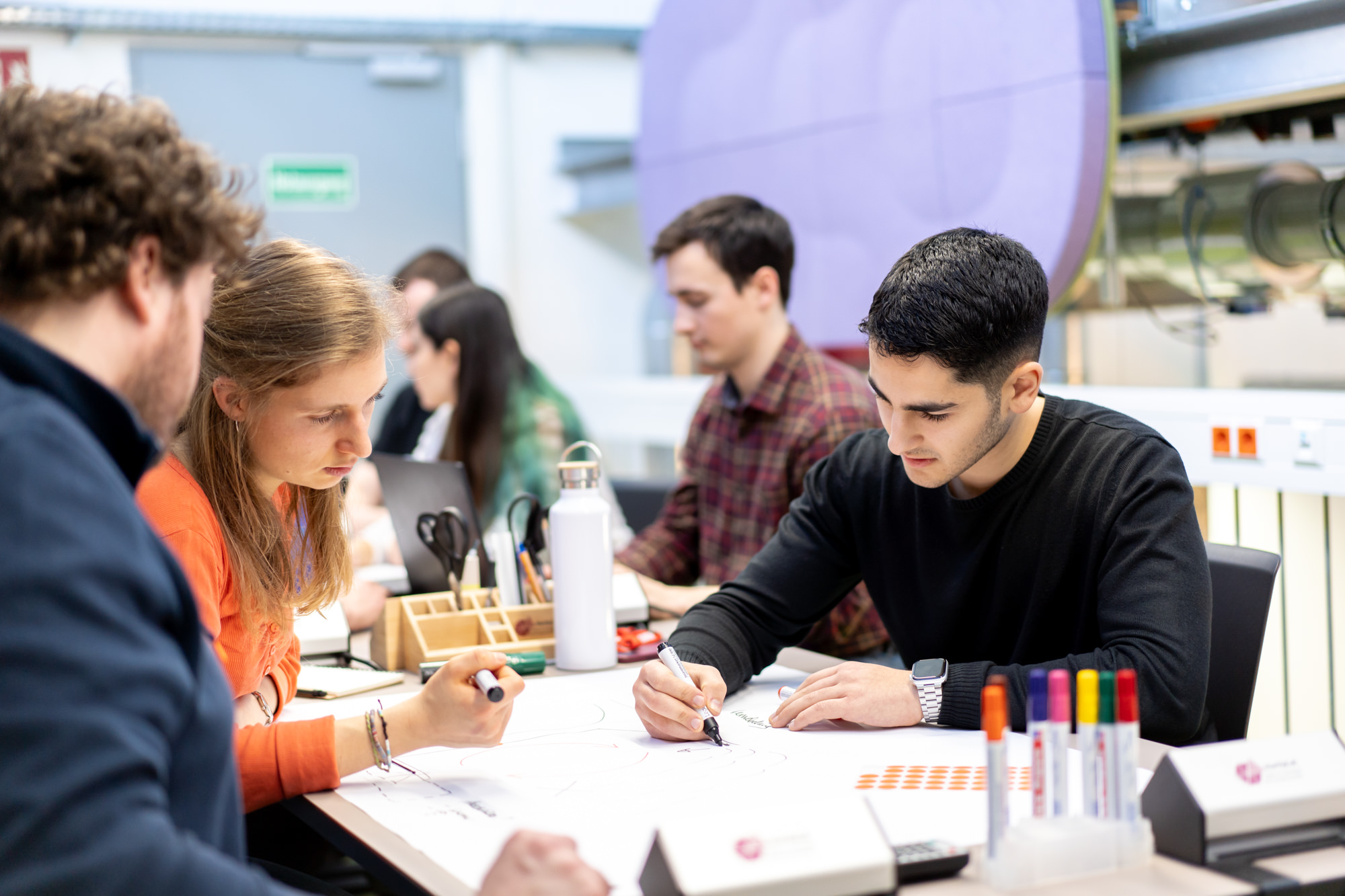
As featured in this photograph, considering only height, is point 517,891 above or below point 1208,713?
above

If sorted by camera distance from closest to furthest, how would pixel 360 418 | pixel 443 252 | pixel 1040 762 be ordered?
pixel 1040 762, pixel 360 418, pixel 443 252

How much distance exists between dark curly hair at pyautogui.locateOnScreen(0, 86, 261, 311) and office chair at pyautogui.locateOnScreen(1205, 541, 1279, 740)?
132cm

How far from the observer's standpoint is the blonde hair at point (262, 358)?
53.2 inches

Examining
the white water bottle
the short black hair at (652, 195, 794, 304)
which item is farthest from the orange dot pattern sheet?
the short black hair at (652, 195, 794, 304)

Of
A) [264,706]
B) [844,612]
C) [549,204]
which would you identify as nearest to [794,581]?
[844,612]

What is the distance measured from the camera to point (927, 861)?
0.91m

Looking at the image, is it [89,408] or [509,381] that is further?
[509,381]

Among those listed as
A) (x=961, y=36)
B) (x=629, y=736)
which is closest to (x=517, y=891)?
(x=629, y=736)

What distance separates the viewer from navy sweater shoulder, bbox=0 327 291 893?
0.67 metres

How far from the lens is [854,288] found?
3.41m

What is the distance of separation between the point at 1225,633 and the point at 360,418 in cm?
114

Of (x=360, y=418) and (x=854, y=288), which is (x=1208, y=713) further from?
(x=854, y=288)

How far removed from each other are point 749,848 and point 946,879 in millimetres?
179

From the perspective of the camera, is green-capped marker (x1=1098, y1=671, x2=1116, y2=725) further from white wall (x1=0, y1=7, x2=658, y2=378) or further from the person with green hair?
white wall (x1=0, y1=7, x2=658, y2=378)
